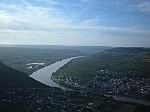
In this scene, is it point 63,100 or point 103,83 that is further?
point 103,83

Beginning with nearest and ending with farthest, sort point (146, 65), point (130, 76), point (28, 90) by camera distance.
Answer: point (28, 90), point (130, 76), point (146, 65)

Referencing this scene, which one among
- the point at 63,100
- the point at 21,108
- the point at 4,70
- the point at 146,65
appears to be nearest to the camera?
the point at 21,108

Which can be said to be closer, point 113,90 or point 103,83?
point 113,90

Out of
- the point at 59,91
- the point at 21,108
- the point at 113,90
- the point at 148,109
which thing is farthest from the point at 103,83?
the point at 21,108

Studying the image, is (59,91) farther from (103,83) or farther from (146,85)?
(146,85)

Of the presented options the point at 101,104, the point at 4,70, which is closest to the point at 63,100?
the point at 101,104

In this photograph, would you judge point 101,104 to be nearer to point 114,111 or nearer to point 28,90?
point 114,111
